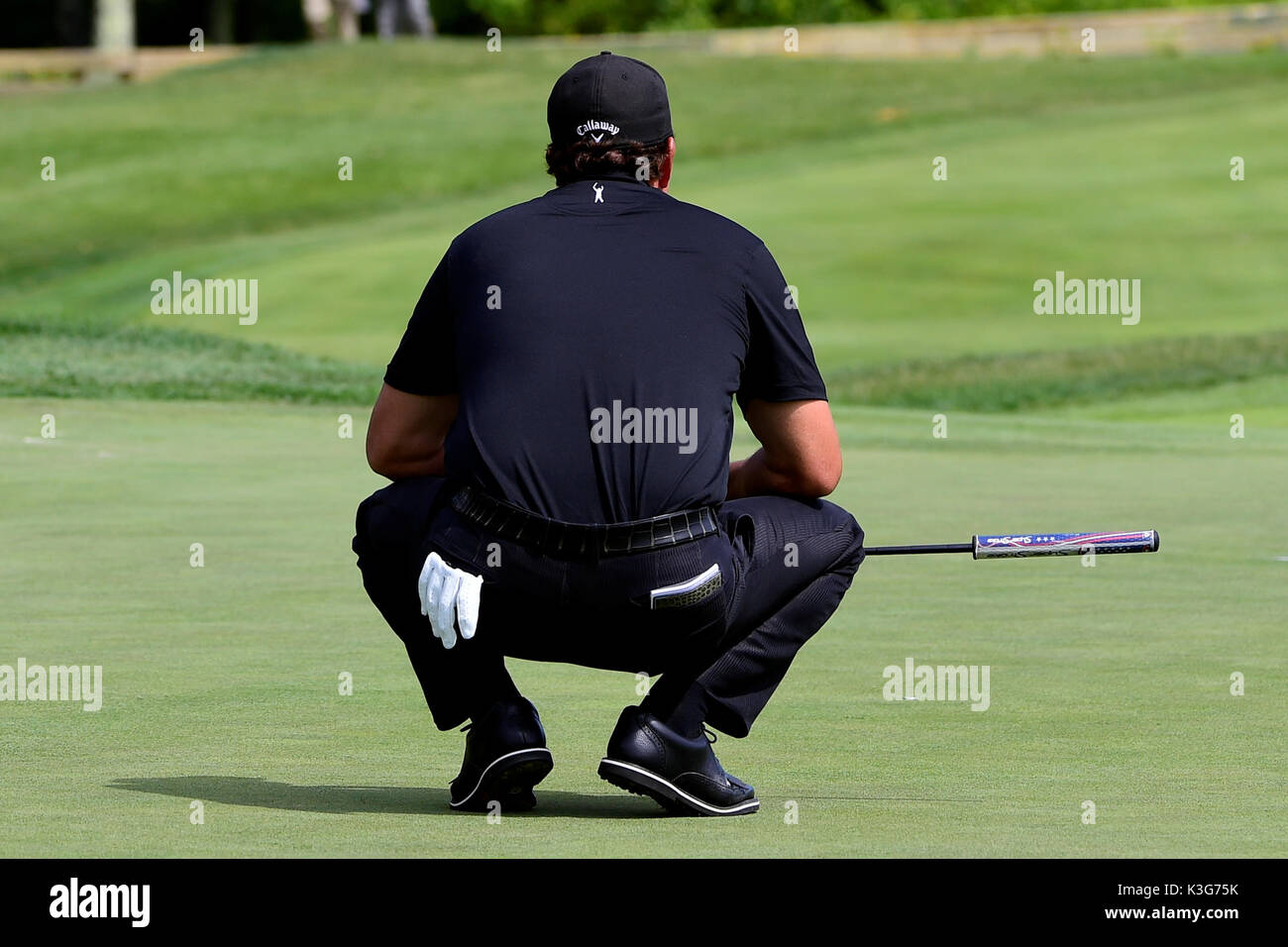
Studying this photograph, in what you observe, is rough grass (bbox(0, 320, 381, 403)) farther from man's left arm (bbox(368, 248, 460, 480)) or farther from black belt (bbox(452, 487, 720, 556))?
black belt (bbox(452, 487, 720, 556))

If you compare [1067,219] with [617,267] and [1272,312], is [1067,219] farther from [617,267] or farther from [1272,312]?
[617,267]

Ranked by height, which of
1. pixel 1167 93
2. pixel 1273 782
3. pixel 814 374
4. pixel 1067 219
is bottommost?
pixel 1273 782

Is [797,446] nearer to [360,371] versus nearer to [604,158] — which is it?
[604,158]

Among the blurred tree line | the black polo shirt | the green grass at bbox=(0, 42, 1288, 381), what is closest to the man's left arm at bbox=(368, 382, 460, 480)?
the black polo shirt

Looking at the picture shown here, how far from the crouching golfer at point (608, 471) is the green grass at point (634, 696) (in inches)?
9.9

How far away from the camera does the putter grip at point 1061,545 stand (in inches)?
229

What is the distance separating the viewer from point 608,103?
5.40m

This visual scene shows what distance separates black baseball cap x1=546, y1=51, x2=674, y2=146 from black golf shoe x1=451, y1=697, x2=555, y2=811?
4.22ft

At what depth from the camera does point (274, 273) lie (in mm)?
25734

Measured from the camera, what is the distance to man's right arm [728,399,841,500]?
5441 millimetres

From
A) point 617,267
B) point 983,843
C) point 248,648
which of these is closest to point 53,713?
point 248,648

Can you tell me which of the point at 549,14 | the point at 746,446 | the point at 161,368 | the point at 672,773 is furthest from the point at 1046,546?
the point at 549,14

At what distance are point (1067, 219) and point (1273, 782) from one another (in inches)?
890

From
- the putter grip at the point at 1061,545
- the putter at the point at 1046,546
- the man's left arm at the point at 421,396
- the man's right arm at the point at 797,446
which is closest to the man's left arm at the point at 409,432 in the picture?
the man's left arm at the point at 421,396
